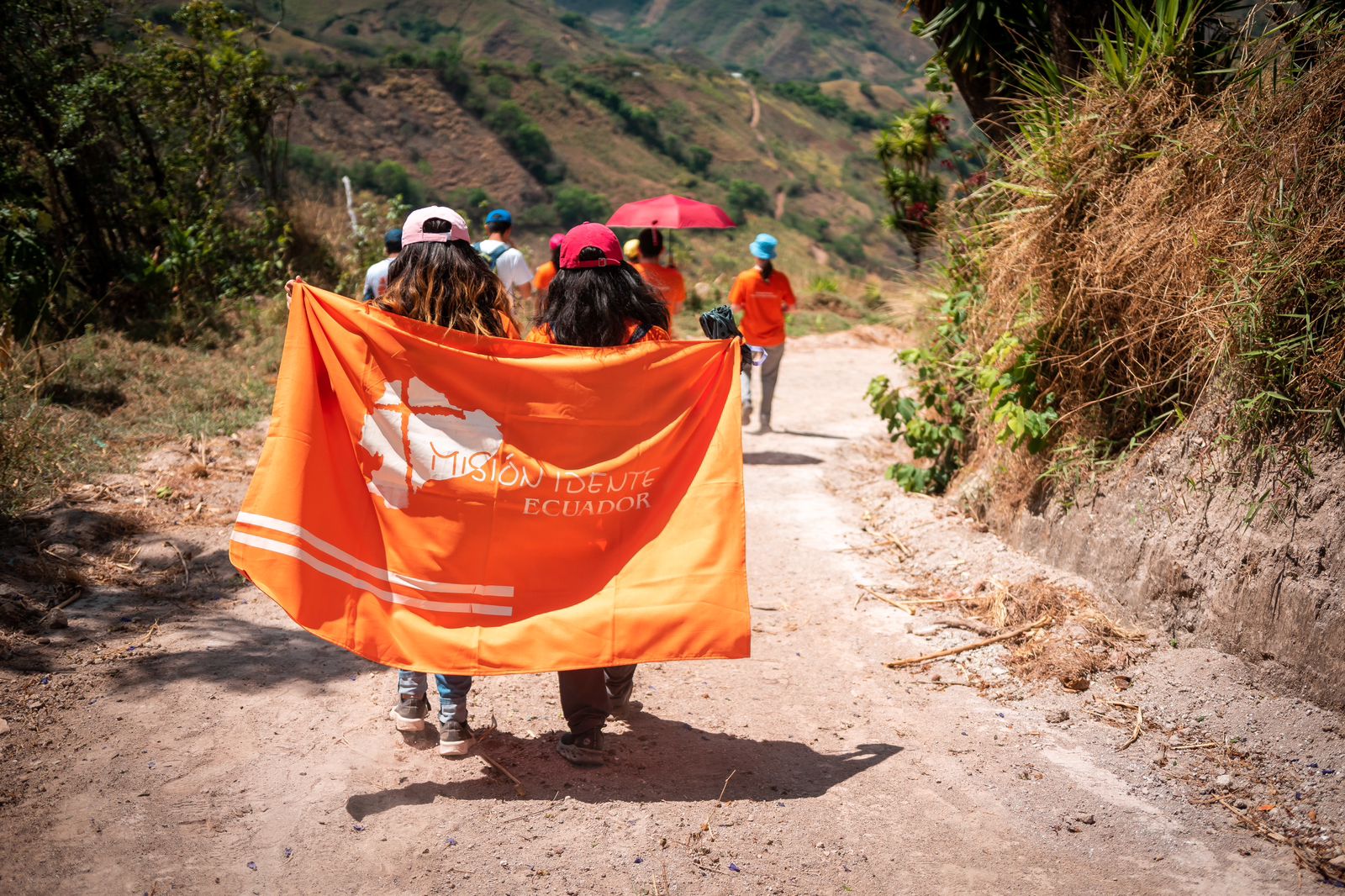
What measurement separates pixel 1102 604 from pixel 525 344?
3208mm

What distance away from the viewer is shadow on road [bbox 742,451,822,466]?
9055 mm

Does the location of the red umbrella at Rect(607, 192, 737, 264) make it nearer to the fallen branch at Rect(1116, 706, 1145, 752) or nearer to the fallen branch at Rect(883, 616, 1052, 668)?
the fallen branch at Rect(883, 616, 1052, 668)

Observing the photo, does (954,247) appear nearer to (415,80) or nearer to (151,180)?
(151,180)

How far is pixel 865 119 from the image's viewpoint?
346ft

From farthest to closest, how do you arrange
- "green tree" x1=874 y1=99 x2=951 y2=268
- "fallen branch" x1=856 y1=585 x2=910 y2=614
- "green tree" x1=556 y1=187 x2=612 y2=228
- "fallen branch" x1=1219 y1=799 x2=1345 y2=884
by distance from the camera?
"green tree" x1=556 y1=187 x2=612 y2=228
"green tree" x1=874 y1=99 x2=951 y2=268
"fallen branch" x1=856 y1=585 x2=910 y2=614
"fallen branch" x1=1219 y1=799 x2=1345 y2=884

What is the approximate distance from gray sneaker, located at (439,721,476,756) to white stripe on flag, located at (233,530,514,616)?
0.54 metres

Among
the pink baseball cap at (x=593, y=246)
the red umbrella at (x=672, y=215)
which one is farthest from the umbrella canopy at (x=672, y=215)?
the pink baseball cap at (x=593, y=246)

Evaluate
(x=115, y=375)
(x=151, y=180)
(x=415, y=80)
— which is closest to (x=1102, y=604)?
(x=115, y=375)

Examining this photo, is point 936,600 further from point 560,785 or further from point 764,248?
point 764,248

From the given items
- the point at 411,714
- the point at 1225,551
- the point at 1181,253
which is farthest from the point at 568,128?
the point at 411,714

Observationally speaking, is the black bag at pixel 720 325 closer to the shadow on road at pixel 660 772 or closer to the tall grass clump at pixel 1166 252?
the shadow on road at pixel 660 772

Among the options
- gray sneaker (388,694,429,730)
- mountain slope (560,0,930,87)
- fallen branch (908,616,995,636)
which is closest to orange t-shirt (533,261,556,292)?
fallen branch (908,616,995,636)

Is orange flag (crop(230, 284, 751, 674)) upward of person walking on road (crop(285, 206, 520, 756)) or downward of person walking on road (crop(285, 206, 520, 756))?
downward

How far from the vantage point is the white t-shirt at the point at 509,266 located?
26.2 feet
